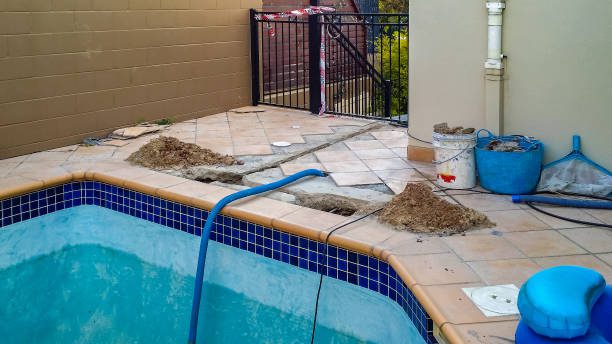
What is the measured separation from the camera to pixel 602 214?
3266mm

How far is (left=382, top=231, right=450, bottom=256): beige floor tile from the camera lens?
2.79m

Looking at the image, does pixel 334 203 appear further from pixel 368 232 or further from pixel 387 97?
pixel 387 97

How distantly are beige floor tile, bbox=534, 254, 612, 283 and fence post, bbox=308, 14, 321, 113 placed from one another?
3977mm

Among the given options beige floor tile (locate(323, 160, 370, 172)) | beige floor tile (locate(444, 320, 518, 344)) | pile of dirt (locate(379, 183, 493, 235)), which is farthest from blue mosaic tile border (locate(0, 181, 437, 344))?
beige floor tile (locate(323, 160, 370, 172))

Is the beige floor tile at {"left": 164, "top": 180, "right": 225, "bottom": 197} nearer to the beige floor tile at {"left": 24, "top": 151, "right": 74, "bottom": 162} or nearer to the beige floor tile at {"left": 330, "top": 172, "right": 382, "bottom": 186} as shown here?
the beige floor tile at {"left": 330, "top": 172, "right": 382, "bottom": 186}

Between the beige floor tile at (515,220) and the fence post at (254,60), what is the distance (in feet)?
13.6

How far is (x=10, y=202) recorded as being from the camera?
146 inches

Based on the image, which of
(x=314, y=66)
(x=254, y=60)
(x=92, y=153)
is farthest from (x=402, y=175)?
(x=254, y=60)

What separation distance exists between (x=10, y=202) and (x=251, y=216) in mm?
1524

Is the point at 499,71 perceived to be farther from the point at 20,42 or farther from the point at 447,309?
the point at 20,42

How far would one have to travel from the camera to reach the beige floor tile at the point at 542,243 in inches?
109

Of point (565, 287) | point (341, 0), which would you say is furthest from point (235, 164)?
point (341, 0)

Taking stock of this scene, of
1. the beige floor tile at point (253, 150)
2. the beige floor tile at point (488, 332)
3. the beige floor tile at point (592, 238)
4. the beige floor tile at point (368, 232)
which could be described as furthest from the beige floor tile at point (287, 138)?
the beige floor tile at point (488, 332)

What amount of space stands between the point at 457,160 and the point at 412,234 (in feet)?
3.01
